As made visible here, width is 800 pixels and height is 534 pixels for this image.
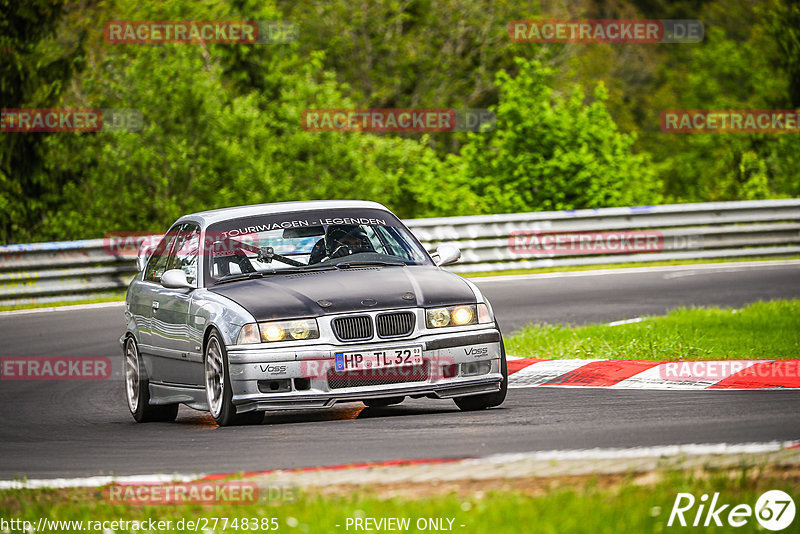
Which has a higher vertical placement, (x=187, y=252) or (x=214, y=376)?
(x=187, y=252)

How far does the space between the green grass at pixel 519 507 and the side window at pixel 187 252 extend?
4.22 metres

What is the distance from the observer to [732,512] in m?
5.18

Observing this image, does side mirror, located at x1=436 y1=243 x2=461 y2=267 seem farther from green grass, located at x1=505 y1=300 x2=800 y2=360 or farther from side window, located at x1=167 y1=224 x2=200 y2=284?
green grass, located at x1=505 y1=300 x2=800 y2=360

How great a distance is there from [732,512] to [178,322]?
5.56 m

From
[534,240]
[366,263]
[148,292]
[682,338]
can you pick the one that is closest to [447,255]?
[366,263]

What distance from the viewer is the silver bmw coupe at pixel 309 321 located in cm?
873

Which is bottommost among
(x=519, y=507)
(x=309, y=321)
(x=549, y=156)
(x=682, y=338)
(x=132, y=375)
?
(x=682, y=338)

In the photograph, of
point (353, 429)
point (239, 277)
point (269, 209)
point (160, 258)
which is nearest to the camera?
point (353, 429)

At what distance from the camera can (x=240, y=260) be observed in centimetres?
990

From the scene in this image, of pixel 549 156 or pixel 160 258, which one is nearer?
pixel 160 258

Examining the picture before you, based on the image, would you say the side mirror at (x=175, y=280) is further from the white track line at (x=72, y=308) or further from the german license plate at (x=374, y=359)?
the white track line at (x=72, y=308)

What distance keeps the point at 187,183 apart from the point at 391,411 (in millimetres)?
18346

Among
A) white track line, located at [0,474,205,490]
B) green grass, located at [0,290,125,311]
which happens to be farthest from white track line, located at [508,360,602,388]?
green grass, located at [0,290,125,311]

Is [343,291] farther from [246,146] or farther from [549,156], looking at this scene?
[246,146]
